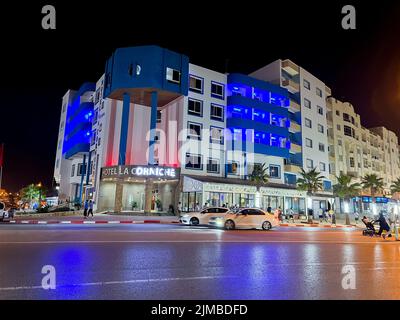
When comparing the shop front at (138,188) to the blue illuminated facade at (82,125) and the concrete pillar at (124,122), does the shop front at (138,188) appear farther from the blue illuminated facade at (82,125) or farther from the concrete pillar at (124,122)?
the blue illuminated facade at (82,125)

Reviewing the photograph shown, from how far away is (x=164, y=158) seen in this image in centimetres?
3766

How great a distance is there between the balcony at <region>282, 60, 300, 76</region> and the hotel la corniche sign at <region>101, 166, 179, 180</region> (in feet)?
86.7

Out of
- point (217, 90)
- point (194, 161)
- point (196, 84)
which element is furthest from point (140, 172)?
point (217, 90)

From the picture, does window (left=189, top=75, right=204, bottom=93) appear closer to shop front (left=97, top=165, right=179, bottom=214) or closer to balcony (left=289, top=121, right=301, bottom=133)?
shop front (left=97, top=165, right=179, bottom=214)

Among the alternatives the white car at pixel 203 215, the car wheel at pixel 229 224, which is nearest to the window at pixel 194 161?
the white car at pixel 203 215

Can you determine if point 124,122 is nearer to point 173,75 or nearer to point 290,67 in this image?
point 173,75

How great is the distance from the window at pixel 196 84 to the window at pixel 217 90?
1747 millimetres

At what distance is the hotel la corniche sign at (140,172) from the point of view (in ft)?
105

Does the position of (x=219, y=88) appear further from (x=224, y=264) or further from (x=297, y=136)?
(x=224, y=264)

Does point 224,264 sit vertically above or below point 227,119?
below

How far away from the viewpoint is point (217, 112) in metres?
39.1
